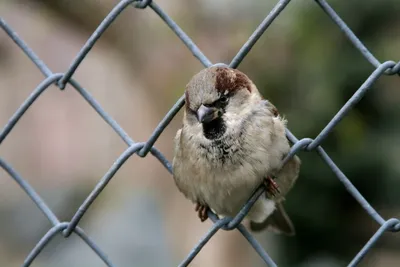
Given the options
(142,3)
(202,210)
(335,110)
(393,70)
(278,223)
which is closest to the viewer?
(393,70)

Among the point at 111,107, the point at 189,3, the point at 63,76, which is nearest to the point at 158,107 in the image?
the point at 189,3

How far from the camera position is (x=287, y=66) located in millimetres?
2174

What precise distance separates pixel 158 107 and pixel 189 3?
1.39 ft

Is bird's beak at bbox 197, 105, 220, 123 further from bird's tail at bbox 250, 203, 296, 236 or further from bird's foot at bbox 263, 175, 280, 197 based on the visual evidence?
bird's tail at bbox 250, 203, 296, 236

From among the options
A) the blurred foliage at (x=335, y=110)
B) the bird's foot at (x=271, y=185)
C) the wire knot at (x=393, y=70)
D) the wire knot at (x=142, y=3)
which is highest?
the wire knot at (x=142, y=3)

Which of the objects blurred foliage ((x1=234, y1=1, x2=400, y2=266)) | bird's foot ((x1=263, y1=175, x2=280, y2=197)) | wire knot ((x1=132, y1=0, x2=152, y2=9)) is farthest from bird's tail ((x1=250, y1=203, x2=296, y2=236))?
blurred foliage ((x1=234, y1=1, x2=400, y2=266))

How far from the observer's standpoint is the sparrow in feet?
3.17

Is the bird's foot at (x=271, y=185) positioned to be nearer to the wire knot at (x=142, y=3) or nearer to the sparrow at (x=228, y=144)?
the sparrow at (x=228, y=144)

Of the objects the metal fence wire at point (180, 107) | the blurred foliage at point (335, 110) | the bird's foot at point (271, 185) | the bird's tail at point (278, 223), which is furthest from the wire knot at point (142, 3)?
the blurred foliage at point (335, 110)

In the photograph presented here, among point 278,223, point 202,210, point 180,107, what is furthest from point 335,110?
point 180,107

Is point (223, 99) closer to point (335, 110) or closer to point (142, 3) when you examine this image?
point (142, 3)

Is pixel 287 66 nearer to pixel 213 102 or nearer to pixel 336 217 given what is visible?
pixel 336 217

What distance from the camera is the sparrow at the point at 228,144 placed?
0.97 metres

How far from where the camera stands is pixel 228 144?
39.0 inches
